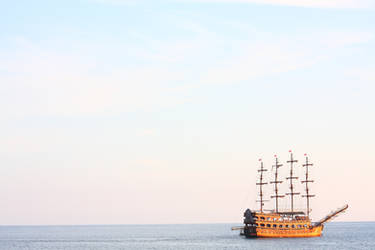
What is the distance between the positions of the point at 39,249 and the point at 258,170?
57665 mm

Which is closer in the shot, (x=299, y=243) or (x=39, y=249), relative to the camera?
(x=299, y=243)

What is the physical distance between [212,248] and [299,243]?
58.2ft

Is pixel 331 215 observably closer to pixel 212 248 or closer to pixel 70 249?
pixel 212 248

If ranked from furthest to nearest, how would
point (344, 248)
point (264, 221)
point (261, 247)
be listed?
point (264, 221)
point (344, 248)
point (261, 247)

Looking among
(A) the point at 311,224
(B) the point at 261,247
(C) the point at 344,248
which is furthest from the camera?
(A) the point at 311,224

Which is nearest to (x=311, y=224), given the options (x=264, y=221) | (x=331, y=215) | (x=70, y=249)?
(x=331, y=215)

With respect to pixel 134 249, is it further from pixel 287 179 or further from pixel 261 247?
pixel 287 179

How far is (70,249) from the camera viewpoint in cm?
14075

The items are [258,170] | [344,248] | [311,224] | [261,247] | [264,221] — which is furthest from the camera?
[258,170]

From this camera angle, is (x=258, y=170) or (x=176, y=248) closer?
(x=176, y=248)

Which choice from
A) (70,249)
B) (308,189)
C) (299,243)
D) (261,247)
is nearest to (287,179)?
(308,189)

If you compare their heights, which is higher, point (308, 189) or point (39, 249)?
point (308, 189)

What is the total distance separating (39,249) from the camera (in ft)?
464

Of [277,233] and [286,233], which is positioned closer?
[277,233]
